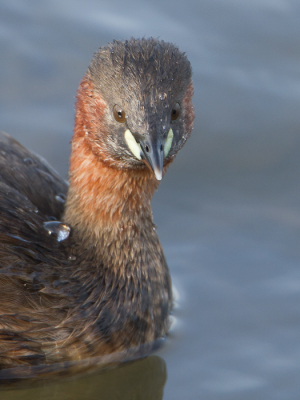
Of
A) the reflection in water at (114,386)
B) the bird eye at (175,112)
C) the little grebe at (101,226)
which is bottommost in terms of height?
the reflection in water at (114,386)

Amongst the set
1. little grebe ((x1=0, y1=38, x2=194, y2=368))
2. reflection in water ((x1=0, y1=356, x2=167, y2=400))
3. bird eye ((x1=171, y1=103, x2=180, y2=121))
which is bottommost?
reflection in water ((x1=0, y1=356, x2=167, y2=400))

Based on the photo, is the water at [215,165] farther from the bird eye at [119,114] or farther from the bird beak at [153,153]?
the bird eye at [119,114]

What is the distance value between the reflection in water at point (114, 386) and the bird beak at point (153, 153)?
1.29 meters

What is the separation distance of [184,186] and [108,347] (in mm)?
1821

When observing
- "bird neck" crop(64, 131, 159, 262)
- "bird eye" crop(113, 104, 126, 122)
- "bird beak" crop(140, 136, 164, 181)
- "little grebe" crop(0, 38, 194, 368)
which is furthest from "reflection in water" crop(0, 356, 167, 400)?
"bird eye" crop(113, 104, 126, 122)

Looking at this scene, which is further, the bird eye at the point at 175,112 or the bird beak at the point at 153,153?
the bird eye at the point at 175,112

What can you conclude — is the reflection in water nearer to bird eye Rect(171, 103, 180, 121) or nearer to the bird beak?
the bird beak

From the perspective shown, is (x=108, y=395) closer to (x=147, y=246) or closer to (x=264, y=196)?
(x=147, y=246)

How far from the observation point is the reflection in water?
181 inches

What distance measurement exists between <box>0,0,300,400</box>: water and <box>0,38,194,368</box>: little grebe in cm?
31

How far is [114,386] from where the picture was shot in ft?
15.4

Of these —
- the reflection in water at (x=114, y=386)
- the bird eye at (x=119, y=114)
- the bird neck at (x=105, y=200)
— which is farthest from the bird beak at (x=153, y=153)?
the reflection in water at (x=114, y=386)

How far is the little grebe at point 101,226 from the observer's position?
4410mm

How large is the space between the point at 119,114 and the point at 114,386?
1.57 meters
